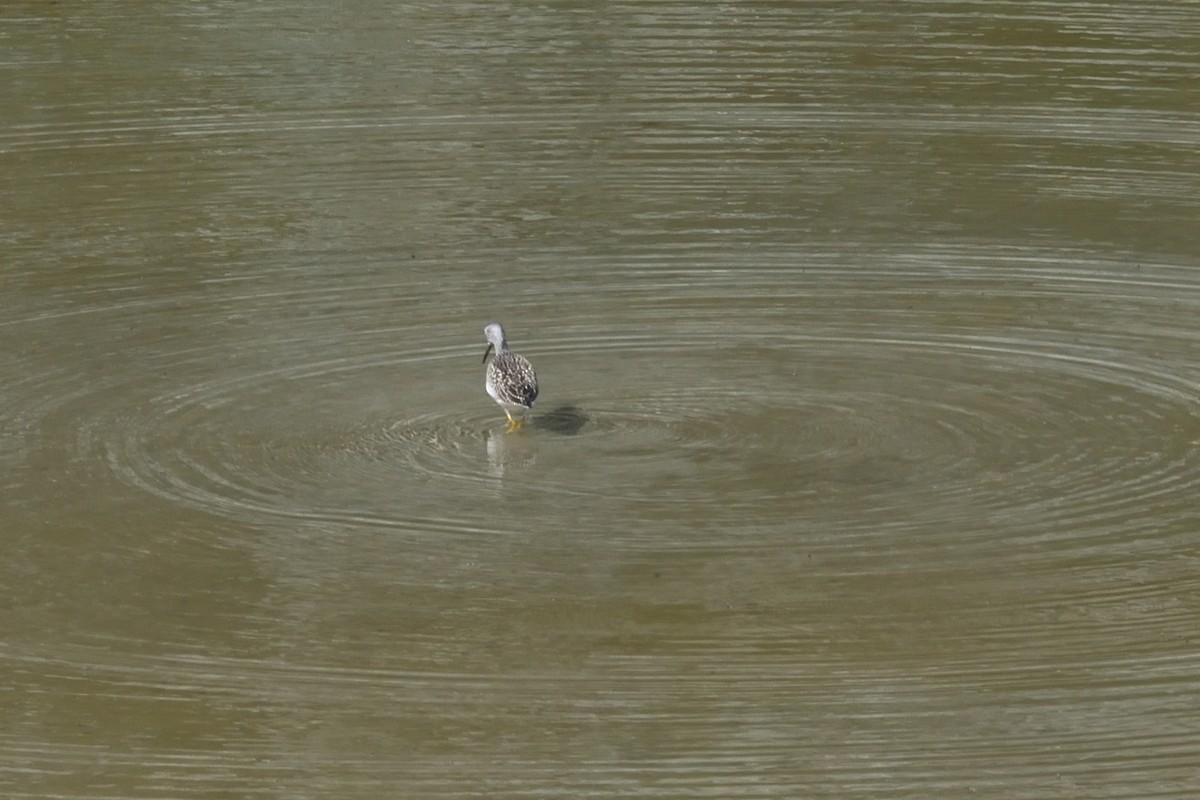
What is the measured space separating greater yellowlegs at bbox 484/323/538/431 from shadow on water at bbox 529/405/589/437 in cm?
11

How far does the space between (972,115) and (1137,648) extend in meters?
9.09

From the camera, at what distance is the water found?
7457 mm

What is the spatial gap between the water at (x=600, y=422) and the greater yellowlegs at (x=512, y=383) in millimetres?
193

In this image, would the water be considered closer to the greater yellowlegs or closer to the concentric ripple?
the concentric ripple

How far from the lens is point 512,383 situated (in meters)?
9.97

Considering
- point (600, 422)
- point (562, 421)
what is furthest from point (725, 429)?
point (562, 421)

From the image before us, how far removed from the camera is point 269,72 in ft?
57.7

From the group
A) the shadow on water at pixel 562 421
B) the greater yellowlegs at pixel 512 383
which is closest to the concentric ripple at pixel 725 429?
the shadow on water at pixel 562 421

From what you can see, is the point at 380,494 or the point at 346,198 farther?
the point at 346,198

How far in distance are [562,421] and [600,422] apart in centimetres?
20

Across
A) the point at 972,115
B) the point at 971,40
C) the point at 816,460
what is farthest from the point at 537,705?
the point at 971,40

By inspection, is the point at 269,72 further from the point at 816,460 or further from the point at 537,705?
the point at 537,705

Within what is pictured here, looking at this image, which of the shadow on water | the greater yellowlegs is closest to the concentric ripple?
the shadow on water

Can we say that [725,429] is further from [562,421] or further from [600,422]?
[562,421]
